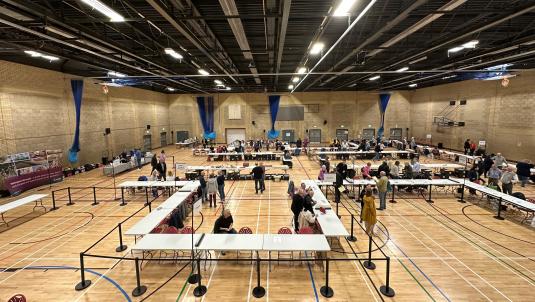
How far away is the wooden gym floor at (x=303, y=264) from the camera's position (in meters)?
5.80

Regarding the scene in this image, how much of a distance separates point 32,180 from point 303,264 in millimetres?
16467

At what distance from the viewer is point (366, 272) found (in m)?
6.46

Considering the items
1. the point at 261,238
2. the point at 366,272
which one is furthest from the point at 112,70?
the point at 366,272

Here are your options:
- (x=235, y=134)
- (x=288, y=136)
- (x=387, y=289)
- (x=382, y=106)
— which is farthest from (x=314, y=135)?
(x=387, y=289)

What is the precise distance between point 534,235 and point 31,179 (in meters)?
22.9

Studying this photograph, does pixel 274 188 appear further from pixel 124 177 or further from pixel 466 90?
pixel 466 90

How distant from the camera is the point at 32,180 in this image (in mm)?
14891

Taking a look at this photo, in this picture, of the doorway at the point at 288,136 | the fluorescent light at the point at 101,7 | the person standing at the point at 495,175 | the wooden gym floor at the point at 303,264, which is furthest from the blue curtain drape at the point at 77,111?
the person standing at the point at 495,175

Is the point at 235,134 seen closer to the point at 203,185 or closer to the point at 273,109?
the point at 273,109

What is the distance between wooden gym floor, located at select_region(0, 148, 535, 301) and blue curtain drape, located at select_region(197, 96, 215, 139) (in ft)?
69.1

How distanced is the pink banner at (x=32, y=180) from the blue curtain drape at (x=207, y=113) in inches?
636

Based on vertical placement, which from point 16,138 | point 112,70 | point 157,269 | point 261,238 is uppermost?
point 112,70

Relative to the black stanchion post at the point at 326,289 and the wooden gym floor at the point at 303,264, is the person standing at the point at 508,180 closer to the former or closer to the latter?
the wooden gym floor at the point at 303,264

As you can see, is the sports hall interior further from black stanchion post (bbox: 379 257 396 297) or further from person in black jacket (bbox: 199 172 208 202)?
person in black jacket (bbox: 199 172 208 202)
